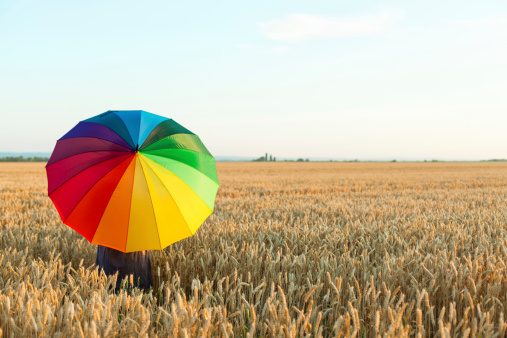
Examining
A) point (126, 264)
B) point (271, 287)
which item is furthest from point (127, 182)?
point (271, 287)

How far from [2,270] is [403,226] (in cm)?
487

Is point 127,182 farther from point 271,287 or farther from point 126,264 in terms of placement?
point 271,287

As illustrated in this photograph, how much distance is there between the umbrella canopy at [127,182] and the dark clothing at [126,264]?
1.34ft

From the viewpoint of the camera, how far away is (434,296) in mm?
2592

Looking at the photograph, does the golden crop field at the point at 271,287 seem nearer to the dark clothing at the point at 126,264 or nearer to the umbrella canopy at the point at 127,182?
the dark clothing at the point at 126,264

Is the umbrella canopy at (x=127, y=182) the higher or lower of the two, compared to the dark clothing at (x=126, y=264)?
higher

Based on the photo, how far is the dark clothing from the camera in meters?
2.80

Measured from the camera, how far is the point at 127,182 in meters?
2.37

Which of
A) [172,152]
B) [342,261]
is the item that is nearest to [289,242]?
[342,261]

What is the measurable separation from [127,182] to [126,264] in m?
0.86

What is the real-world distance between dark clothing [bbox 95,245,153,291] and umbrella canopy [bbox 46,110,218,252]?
41 cm

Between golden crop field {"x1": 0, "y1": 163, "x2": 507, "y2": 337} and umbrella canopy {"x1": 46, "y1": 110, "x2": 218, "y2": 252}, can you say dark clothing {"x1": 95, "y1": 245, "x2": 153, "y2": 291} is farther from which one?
umbrella canopy {"x1": 46, "y1": 110, "x2": 218, "y2": 252}

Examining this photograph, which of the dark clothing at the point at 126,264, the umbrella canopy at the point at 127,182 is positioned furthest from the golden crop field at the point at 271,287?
the umbrella canopy at the point at 127,182

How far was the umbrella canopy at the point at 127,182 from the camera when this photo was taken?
7.84 feet
